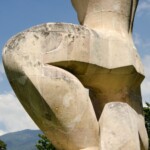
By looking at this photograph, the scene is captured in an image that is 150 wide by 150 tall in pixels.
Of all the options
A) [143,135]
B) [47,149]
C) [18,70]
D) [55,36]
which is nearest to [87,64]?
[55,36]

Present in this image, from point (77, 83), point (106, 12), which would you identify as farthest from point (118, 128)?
point (106, 12)

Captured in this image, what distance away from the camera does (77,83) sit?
4.57 metres

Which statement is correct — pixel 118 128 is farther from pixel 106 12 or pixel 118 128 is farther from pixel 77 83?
pixel 106 12

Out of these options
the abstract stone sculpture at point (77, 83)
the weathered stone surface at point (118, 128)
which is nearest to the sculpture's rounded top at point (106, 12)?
the abstract stone sculpture at point (77, 83)

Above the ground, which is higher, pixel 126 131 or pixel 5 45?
pixel 5 45

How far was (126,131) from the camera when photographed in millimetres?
4566

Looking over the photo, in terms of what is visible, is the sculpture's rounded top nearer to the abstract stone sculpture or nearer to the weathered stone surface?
the abstract stone sculpture

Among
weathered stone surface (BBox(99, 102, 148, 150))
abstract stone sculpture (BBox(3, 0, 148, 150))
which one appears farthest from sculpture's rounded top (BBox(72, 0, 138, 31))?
weathered stone surface (BBox(99, 102, 148, 150))

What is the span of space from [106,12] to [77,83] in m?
1.16

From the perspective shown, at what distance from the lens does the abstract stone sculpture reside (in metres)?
4.45

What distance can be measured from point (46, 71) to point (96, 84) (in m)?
0.82

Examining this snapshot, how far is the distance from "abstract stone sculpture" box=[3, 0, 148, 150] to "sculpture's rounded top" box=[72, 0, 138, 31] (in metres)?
0.15

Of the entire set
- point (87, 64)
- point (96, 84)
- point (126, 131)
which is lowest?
point (126, 131)

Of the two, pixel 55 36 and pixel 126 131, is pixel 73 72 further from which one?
pixel 126 131
